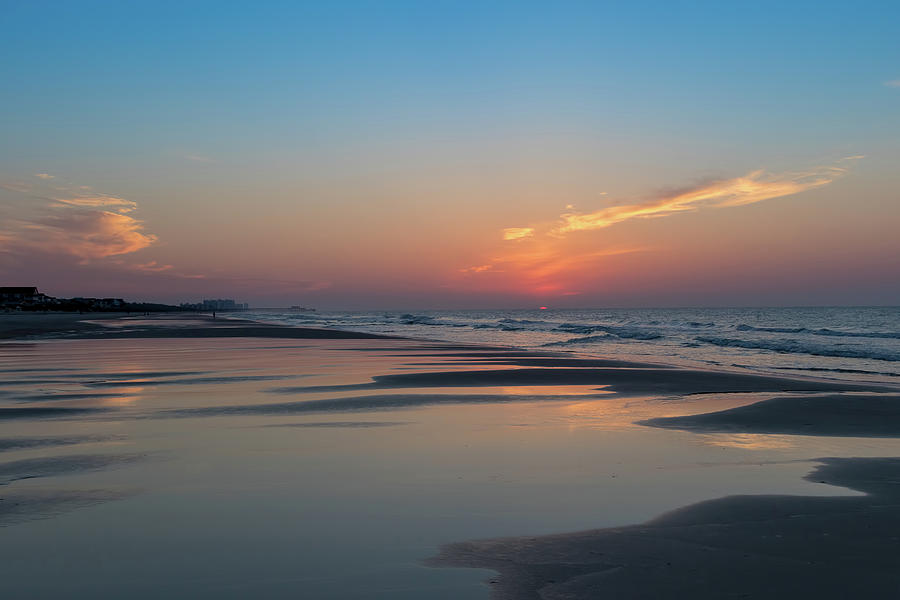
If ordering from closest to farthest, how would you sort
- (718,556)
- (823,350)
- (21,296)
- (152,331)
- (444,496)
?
(718,556), (444,496), (823,350), (152,331), (21,296)

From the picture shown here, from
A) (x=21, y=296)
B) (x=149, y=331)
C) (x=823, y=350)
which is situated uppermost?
(x=21, y=296)

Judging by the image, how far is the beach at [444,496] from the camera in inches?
185

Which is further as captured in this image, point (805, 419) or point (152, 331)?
point (152, 331)

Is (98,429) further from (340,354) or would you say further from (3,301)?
(3,301)

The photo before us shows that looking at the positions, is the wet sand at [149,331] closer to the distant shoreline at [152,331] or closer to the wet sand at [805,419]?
the distant shoreline at [152,331]

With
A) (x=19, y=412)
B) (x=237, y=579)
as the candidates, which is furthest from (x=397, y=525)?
(x=19, y=412)

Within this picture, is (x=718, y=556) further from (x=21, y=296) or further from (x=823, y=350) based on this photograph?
(x=21, y=296)

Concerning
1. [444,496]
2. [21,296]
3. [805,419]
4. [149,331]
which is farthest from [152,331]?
[21,296]

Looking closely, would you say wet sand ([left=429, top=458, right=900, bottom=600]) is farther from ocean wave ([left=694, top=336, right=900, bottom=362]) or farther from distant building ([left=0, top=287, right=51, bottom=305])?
distant building ([left=0, top=287, right=51, bottom=305])

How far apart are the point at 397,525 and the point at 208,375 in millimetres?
14808

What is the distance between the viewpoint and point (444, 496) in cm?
674

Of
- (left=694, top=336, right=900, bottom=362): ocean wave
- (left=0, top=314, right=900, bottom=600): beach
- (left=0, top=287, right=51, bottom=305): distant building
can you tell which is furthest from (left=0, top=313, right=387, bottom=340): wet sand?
(left=0, top=287, right=51, bottom=305): distant building

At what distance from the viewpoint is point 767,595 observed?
4.39 meters

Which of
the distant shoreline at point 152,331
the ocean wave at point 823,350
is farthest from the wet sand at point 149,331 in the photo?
the ocean wave at point 823,350
